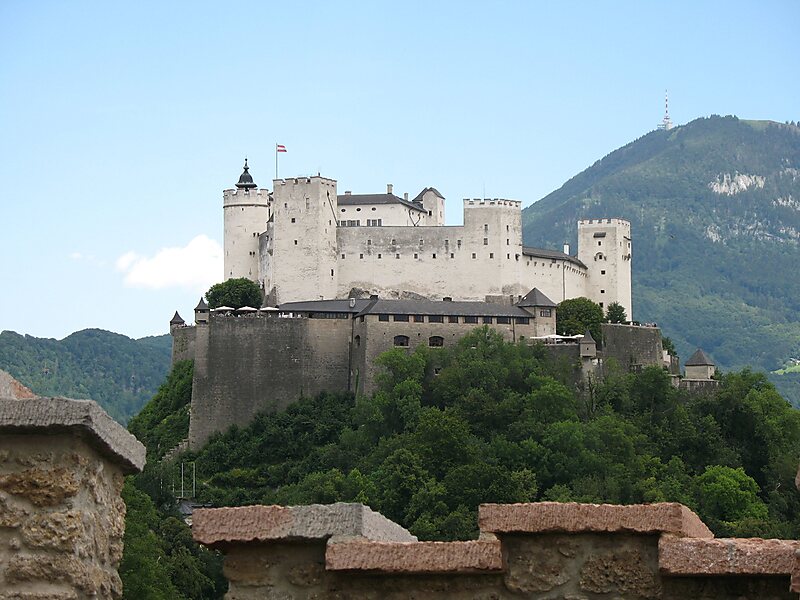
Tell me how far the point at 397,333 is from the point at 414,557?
74985mm

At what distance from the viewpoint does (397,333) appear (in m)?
83.1

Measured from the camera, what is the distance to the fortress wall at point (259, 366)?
81.8m

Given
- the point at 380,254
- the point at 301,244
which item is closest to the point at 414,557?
the point at 301,244

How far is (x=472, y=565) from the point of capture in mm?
8125

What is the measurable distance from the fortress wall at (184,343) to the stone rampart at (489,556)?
81.0m

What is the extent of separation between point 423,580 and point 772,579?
1478 millimetres

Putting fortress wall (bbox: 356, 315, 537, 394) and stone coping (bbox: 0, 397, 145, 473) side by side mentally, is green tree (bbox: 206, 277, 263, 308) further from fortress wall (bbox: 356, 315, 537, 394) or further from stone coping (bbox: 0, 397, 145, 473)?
stone coping (bbox: 0, 397, 145, 473)

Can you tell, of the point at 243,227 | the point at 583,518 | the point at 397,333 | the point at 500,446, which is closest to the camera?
the point at 583,518

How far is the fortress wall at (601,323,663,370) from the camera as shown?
86438mm

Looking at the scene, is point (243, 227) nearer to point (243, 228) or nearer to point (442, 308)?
point (243, 228)

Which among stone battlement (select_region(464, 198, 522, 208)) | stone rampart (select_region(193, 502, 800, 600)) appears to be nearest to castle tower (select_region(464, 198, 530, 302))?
stone battlement (select_region(464, 198, 522, 208))

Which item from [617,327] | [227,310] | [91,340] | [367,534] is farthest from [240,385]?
[91,340]

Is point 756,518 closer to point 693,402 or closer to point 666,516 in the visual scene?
point 693,402

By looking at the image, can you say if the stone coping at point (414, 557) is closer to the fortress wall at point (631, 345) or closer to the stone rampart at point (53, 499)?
the stone rampart at point (53, 499)
